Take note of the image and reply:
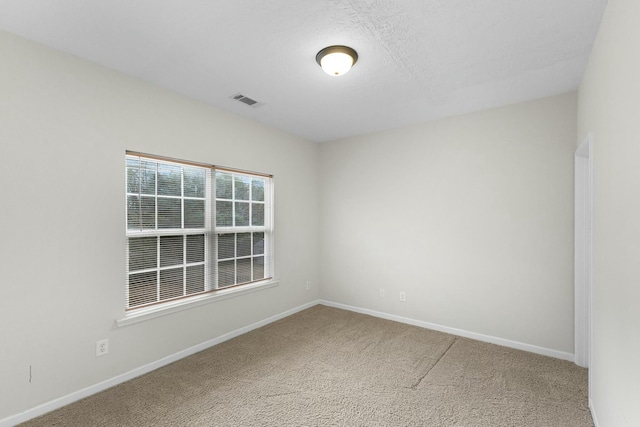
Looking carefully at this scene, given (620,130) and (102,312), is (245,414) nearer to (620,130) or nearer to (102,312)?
(102,312)

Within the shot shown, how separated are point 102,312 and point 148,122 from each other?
1727mm

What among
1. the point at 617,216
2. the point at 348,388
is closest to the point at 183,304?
the point at 348,388

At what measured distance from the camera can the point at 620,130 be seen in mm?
1518

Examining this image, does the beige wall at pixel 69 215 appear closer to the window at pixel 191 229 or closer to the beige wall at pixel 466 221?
the window at pixel 191 229

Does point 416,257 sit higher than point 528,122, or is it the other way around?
point 528,122

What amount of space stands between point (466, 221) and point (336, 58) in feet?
8.03

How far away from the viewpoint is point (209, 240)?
336 centimetres

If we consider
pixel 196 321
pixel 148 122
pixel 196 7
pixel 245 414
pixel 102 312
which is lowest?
pixel 245 414

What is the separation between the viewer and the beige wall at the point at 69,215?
205 centimetres

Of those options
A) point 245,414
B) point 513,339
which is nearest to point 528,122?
point 513,339

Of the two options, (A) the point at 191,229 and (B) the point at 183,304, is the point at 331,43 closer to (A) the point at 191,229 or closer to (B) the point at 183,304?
(A) the point at 191,229

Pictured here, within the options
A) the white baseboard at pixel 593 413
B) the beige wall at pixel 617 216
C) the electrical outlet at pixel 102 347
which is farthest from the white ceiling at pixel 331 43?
the white baseboard at pixel 593 413

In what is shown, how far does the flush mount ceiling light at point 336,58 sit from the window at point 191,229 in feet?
5.86

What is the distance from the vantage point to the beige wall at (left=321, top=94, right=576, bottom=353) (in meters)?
3.03
